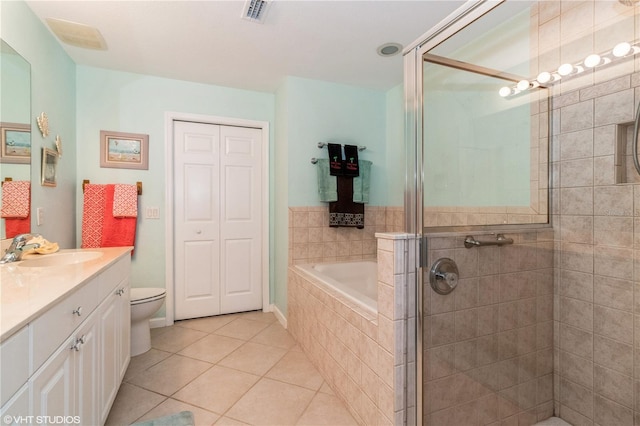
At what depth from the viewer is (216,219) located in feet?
9.97

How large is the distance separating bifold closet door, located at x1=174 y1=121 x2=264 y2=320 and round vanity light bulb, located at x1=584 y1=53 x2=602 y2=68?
2.61 m

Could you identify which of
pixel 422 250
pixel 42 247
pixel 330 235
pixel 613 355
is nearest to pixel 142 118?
pixel 42 247

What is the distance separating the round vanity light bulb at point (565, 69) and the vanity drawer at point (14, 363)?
2419 mm

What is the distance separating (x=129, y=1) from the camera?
176cm

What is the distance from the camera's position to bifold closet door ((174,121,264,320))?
2.91 metres

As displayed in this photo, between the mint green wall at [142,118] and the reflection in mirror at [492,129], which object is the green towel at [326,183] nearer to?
the mint green wall at [142,118]

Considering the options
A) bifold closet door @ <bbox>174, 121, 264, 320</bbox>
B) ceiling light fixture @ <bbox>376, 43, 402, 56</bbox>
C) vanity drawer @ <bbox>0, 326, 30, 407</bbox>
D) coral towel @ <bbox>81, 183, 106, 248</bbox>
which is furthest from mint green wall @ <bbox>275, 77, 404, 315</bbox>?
vanity drawer @ <bbox>0, 326, 30, 407</bbox>

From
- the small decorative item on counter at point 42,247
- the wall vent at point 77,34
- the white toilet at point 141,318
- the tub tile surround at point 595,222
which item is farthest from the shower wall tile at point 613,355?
the wall vent at point 77,34

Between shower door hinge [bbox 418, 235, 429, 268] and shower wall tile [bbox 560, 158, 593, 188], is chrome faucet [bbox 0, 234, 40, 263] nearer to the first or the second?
shower door hinge [bbox 418, 235, 429, 268]

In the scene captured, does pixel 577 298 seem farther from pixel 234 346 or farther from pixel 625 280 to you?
pixel 234 346

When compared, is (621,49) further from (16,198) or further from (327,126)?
(16,198)

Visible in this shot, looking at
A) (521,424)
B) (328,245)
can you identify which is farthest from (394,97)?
(521,424)

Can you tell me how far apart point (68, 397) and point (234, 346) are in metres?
1.48

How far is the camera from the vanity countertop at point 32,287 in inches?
30.2
